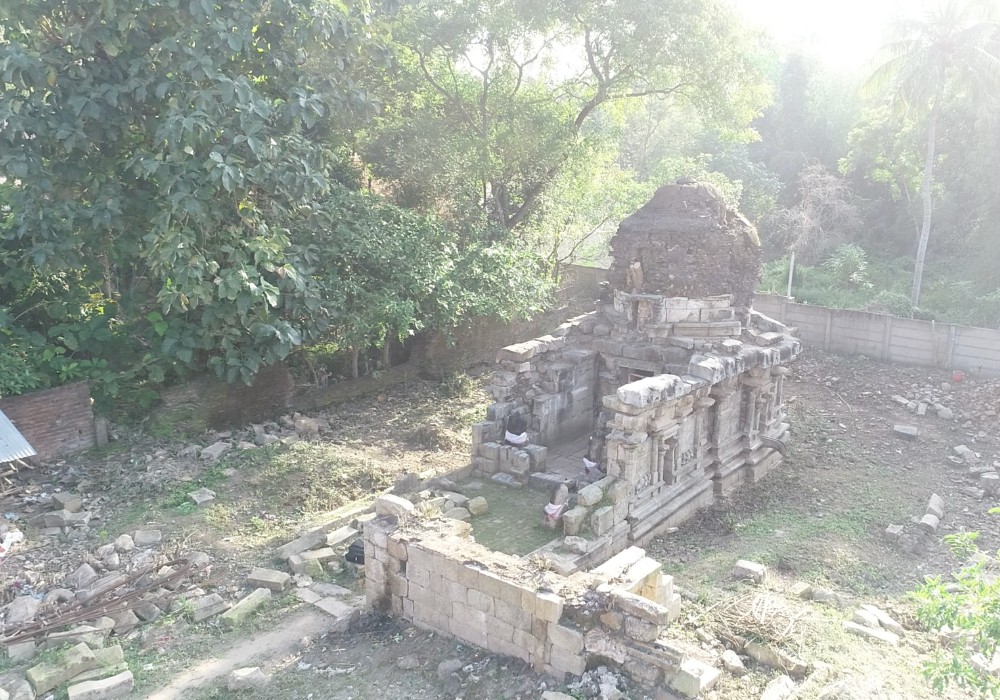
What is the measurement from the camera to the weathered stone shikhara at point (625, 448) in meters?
6.96

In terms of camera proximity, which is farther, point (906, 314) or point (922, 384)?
point (906, 314)

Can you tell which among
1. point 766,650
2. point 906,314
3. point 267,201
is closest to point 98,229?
point 267,201

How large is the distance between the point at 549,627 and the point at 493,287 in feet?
34.5

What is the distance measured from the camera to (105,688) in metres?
6.96

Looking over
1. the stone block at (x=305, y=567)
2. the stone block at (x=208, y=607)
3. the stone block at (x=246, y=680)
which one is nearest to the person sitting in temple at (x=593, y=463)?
the stone block at (x=305, y=567)

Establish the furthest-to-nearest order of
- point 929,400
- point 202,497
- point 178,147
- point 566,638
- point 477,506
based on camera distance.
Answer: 1. point 929,400
2. point 202,497
3. point 477,506
4. point 178,147
5. point 566,638

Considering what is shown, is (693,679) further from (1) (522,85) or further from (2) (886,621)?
(1) (522,85)

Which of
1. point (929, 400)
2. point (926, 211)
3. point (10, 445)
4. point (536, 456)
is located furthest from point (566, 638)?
point (926, 211)

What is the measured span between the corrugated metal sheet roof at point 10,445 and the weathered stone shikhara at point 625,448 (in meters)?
5.12

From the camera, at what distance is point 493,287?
16641mm

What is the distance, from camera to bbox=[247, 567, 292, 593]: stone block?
8.98 m

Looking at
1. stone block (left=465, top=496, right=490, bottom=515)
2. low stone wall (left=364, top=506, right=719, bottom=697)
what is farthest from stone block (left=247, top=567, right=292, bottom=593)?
stone block (left=465, top=496, right=490, bottom=515)

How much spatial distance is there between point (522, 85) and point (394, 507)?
48.6 ft

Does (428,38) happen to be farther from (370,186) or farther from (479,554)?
Answer: (479,554)
